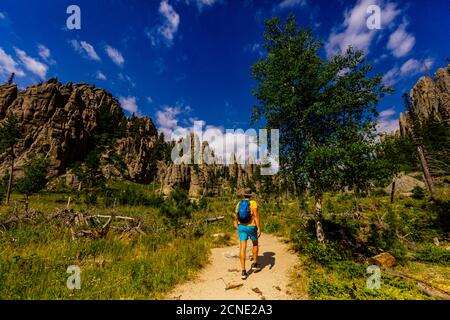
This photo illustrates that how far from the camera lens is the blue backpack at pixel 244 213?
7176 mm

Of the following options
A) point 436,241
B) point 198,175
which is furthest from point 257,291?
point 198,175

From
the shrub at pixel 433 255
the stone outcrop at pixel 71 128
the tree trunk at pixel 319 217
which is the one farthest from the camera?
the stone outcrop at pixel 71 128

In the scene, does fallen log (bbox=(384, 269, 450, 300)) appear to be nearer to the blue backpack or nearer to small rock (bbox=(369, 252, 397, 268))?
small rock (bbox=(369, 252, 397, 268))

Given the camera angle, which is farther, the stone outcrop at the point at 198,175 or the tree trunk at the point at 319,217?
the stone outcrop at the point at 198,175

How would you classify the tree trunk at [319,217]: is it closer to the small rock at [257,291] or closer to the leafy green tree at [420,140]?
the small rock at [257,291]

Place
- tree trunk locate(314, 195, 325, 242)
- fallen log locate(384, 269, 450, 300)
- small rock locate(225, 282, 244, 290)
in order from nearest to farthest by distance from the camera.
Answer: fallen log locate(384, 269, 450, 300), small rock locate(225, 282, 244, 290), tree trunk locate(314, 195, 325, 242)

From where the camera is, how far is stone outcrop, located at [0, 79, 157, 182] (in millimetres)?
79375

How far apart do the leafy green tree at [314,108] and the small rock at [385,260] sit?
1877mm

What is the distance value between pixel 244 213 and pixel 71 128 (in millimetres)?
109079

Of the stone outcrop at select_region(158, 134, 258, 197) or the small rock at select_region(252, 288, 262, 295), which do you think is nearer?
the small rock at select_region(252, 288, 262, 295)

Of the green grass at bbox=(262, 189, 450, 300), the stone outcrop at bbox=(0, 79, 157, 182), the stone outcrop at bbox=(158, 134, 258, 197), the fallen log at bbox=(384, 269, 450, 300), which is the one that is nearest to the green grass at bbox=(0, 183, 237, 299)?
the green grass at bbox=(262, 189, 450, 300)

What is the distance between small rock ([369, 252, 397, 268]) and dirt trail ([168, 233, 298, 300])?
9.45 feet

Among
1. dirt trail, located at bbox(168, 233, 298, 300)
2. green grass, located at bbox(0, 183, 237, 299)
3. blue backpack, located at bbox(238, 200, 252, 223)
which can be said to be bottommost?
dirt trail, located at bbox(168, 233, 298, 300)

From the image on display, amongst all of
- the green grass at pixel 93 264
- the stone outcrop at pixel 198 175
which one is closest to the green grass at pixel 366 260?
the green grass at pixel 93 264
